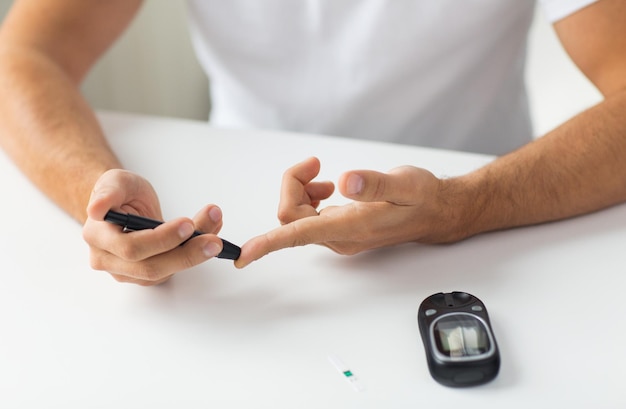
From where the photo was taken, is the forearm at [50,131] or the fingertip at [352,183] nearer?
the fingertip at [352,183]

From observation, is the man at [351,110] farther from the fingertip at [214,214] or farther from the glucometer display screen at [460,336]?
the glucometer display screen at [460,336]

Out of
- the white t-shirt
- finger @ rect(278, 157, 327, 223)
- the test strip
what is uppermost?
the white t-shirt

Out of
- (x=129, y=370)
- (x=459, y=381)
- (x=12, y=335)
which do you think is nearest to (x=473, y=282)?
(x=459, y=381)

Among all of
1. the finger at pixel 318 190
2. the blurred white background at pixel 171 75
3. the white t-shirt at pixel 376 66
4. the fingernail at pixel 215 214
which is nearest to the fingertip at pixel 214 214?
the fingernail at pixel 215 214

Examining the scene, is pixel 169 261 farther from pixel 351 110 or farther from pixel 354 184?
pixel 351 110

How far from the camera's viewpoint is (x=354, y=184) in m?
0.70

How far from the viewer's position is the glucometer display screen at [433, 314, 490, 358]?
0.63 meters

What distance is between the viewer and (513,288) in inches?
29.2

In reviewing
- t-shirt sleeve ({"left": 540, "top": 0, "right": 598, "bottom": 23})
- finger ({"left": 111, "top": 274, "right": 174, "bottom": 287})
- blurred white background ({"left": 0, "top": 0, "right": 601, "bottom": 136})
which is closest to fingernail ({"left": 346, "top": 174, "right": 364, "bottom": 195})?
finger ({"left": 111, "top": 274, "right": 174, "bottom": 287})

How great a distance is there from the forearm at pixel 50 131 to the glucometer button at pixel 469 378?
478mm

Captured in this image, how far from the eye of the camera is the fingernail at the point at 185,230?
0.70 metres

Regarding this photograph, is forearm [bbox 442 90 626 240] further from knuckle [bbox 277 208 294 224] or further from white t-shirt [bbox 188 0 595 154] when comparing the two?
white t-shirt [bbox 188 0 595 154]

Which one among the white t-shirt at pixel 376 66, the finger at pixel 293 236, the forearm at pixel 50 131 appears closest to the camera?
the finger at pixel 293 236

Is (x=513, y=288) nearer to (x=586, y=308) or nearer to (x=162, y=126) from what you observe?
(x=586, y=308)
